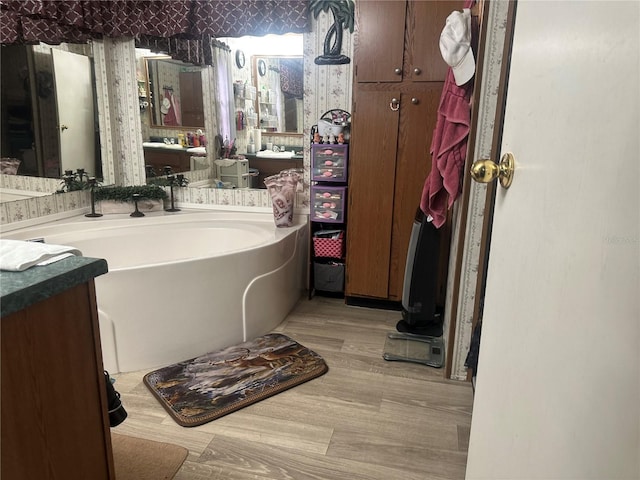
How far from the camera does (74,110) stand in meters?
3.20

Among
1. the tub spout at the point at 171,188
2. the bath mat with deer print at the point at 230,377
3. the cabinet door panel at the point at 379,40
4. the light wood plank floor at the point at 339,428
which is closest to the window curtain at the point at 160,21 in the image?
the cabinet door panel at the point at 379,40

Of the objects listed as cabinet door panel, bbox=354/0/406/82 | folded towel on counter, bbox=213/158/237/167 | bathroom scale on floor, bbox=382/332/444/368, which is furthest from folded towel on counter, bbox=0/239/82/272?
folded towel on counter, bbox=213/158/237/167

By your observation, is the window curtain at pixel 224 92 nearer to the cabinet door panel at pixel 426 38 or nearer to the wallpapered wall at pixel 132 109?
the wallpapered wall at pixel 132 109

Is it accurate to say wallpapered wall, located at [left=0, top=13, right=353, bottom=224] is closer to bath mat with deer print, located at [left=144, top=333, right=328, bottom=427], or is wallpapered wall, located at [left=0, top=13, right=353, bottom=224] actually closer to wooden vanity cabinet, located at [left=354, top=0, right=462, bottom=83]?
wooden vanity cabinet, located at [left=354, top=0, right=462, bottom=83]

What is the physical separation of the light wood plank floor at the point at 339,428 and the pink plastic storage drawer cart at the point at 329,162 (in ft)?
3.81

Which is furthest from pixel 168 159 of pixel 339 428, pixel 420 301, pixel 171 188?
pixel 339 428

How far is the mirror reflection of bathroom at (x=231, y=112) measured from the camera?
10.5ft

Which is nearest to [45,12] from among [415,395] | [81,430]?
[81,430]

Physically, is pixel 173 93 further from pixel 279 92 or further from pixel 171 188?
pixel 279 92

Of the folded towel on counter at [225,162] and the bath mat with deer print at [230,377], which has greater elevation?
the folded towel on counter at [225,162]

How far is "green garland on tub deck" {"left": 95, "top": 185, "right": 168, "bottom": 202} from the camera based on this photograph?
3268 mm

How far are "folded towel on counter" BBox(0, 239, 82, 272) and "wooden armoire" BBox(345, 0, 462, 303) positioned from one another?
2.07 meters

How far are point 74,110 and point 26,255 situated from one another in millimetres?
2694

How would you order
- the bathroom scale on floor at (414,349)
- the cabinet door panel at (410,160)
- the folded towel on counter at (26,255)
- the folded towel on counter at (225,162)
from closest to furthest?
the folded towel on counter at (26,255) < the bathroom scale on floor at (414,349) < the cabinet door panel at (410,160) < the folded towel on counter at (225,162)
